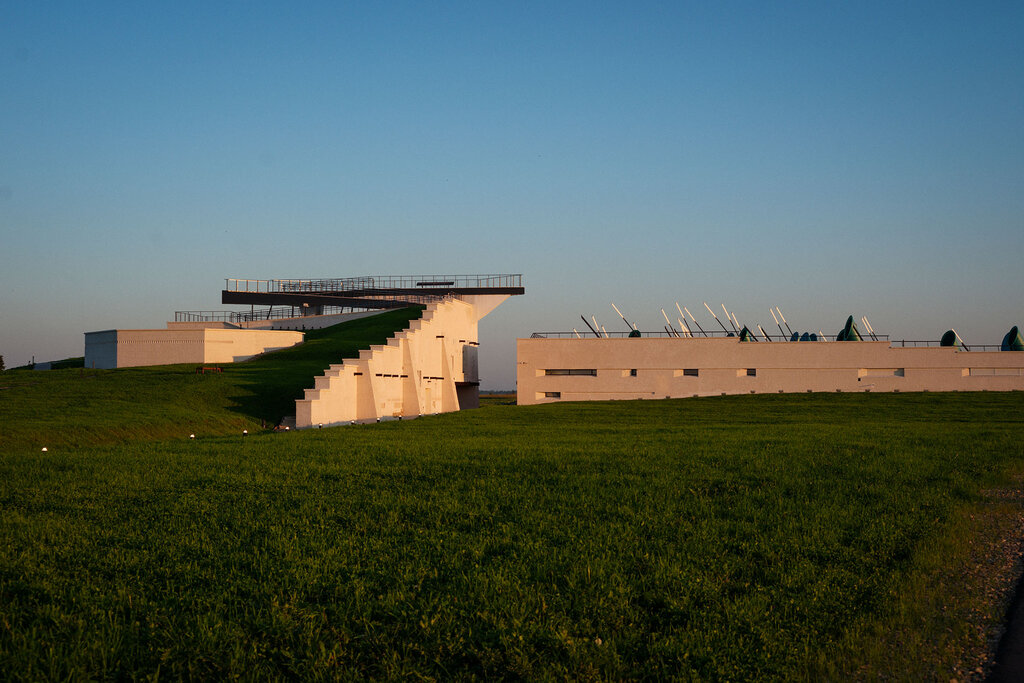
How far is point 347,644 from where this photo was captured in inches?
258

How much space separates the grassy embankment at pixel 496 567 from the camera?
20.9 feet

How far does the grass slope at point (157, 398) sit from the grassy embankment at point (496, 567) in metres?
10.4

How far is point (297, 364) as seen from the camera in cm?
4562

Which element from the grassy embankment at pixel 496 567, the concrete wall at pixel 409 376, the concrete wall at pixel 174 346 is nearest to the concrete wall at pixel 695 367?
the concrete wall at pixel 409 376

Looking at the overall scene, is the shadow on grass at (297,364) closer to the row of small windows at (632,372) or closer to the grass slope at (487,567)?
the row of small windows at (632,372)

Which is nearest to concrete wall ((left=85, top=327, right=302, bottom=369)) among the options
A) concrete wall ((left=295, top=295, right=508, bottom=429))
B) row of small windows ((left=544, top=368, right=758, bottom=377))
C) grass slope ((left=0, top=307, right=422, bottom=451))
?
grass slope ((left=0, top=307, right=422, bottom=451))

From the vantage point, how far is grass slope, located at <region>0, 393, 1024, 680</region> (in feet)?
20.8

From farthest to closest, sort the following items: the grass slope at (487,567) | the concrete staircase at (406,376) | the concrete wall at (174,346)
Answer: the concrete wall at (174,346) < the concrete staircase at (406,376) < the grass slope at (487,567)

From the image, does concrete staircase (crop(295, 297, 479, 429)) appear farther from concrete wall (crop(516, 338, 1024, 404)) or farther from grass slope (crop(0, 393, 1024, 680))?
grass slope (crop(0, 393, 1024, 680))

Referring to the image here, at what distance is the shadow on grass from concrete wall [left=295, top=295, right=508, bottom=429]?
1.65 m

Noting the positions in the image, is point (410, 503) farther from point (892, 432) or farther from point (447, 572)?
point (892, 432)

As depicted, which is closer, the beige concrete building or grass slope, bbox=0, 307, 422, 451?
grass slope, bbox=0, 307, 422, 451

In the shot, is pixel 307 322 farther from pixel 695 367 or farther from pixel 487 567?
pixel 487 567

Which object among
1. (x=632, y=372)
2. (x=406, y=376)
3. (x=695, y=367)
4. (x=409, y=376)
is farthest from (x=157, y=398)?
(x=695, y=367)
